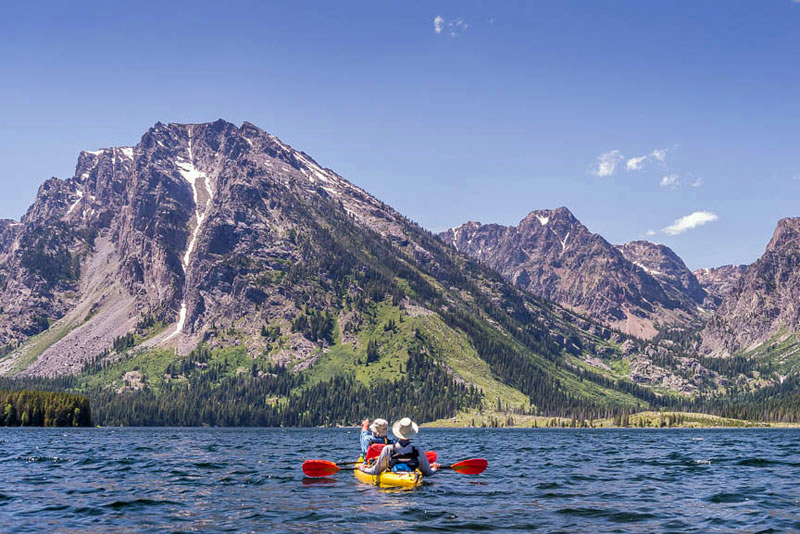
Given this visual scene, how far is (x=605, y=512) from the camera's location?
36.8 metres

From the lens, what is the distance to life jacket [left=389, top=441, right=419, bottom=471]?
1779 inches

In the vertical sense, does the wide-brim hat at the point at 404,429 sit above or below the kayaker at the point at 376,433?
above

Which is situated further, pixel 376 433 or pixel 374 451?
pixel 374 451

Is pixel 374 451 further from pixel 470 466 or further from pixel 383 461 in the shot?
pixel 470 466

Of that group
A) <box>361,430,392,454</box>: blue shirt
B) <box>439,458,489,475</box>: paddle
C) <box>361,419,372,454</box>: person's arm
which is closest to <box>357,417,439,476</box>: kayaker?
<box>361,430,392,454</box>: blue shirt

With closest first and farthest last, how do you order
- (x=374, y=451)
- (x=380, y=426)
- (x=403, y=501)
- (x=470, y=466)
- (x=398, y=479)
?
(x=403, y=501), (x=398, y=479), (x=380, y=426), (x=374, y=451), (x=470, y=466)

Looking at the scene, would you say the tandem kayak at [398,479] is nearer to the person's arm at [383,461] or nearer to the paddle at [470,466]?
the person's arm at [383,461]

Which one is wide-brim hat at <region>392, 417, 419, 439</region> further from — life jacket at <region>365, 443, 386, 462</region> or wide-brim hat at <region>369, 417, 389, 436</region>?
life jacket at <region>365, 443, 386, 462</region>

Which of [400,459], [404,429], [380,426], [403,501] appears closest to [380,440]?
[380,426]

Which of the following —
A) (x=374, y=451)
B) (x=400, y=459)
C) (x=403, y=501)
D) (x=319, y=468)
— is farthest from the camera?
(x=319, y=468)

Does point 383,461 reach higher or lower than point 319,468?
higher

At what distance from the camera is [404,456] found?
45.3m

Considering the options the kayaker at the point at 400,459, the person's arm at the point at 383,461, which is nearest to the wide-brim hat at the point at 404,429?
the kayaker at the point at 400,459

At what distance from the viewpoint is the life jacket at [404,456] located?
4519 cm
